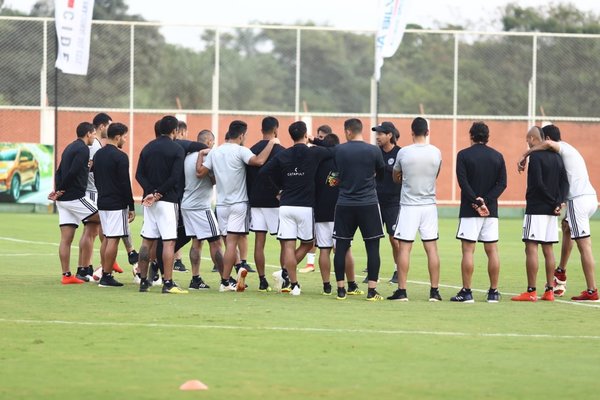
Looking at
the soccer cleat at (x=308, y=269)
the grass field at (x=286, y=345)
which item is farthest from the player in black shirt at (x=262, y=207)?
the soccer cleat at (x=308, y=269)

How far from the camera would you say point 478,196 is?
49.4ft

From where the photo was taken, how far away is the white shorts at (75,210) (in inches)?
680

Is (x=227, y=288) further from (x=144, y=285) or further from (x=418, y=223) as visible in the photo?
(x=418, y=223)

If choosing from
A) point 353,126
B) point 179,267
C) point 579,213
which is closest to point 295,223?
point 353,126

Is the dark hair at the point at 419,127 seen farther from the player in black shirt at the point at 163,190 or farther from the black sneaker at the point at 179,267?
the black sneaker at the point at 179,267

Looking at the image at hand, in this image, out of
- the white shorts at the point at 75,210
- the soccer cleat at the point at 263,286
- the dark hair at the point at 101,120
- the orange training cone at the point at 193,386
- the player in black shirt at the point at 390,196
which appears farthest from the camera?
the dark hair at the point at 101,120

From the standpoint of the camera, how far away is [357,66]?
85.2 meters

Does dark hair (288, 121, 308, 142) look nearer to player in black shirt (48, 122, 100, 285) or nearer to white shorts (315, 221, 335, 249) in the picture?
white shorts (315, 221, 335, 249)

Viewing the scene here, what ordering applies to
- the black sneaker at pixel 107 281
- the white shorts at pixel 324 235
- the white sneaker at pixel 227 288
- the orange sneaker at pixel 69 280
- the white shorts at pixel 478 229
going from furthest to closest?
the orange sneaker at pixel 69 280 < the black sneaker at pixel 107 281 < the white sneaker at pixel 227 288 < the white shorts at pixel 324 235 < the white shorts at pixel 478 229

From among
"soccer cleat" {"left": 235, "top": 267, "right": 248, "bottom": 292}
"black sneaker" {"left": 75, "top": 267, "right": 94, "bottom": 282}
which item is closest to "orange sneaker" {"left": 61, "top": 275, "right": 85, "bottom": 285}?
"black sneaker" {"left": 75, "top": 267, "right": 94, "bottom": 282}

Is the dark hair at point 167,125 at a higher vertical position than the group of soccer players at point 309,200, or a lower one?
higher

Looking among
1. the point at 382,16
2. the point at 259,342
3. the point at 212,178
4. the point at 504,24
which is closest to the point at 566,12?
the point at 504,24

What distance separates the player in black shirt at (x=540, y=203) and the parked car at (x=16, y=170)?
24.8 m

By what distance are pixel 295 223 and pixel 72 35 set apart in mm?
20552
